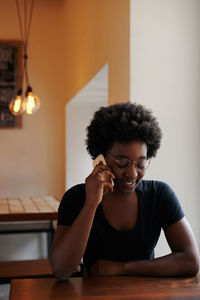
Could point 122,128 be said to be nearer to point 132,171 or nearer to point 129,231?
point 132,171

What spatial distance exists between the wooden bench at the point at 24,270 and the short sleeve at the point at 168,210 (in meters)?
1.41

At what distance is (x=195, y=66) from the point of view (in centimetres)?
226

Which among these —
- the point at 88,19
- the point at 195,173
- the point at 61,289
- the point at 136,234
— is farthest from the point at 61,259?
the point at 88,19

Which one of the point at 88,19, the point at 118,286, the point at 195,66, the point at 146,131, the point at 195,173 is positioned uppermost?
the point at 88,19

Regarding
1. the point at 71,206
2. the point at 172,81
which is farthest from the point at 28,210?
the point at 71,206

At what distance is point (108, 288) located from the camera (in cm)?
120

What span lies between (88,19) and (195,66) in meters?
1.56

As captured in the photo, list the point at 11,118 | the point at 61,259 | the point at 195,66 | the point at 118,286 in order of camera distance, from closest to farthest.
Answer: the point at 118,286 < the point at 61,259 < the point at 195,66 < the point at 11,118

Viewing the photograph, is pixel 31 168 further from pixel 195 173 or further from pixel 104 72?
pixel 195 173

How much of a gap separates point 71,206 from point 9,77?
4061 mm

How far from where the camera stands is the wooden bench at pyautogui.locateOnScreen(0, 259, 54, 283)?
268 cm

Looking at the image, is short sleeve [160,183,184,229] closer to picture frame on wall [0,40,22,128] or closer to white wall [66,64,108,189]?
white wall [66,64,108,189]

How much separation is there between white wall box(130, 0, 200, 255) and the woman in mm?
697

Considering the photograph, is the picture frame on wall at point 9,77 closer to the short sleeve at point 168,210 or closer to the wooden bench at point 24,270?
the wooden bench at point 24,270
